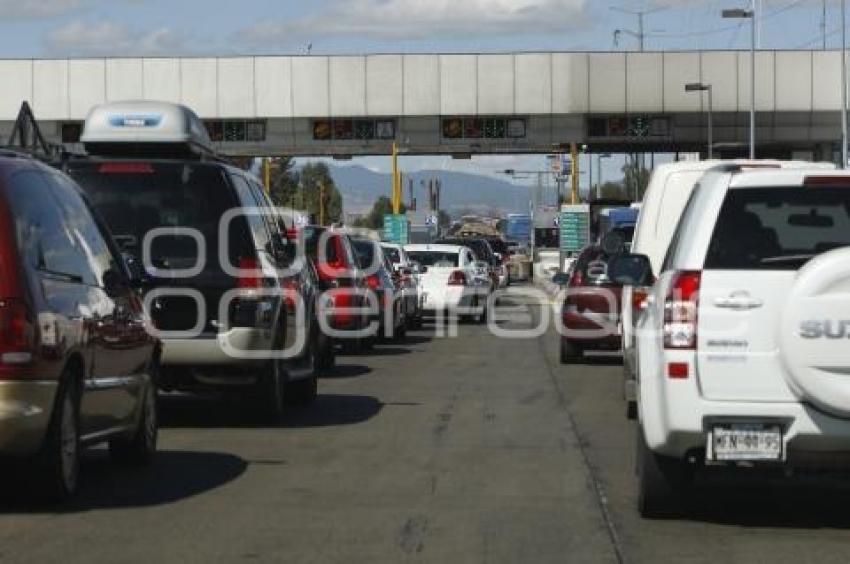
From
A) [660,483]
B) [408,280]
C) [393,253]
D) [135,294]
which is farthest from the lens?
[393,253]

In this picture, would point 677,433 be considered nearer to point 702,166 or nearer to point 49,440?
point 49,440

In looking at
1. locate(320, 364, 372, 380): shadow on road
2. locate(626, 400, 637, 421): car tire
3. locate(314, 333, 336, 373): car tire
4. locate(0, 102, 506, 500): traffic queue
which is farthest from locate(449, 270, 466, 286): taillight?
locate(626, 400, 637, 421): car tire

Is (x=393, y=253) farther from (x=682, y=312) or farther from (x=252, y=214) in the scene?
(x=682, y=312)

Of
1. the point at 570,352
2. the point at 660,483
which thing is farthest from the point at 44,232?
the point at 570,352

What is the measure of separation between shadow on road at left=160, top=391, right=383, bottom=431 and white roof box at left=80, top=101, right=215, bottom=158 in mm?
2359

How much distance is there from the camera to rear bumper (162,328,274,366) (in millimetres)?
13875

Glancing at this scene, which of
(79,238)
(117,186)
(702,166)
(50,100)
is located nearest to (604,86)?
(50,100)

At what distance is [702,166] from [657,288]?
861 cm

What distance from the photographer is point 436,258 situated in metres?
35.8

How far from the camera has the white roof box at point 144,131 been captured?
635 inches

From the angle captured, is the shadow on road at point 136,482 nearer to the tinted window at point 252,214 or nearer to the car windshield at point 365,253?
the tinted window at point 252,214

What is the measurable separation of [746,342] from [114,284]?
431 centimetres

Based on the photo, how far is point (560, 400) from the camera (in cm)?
1750

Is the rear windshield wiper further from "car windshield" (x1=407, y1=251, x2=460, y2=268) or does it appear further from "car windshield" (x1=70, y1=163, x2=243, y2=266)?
Result: "car windshield" (x1=407, y1=251, x2=460, y2=268)
